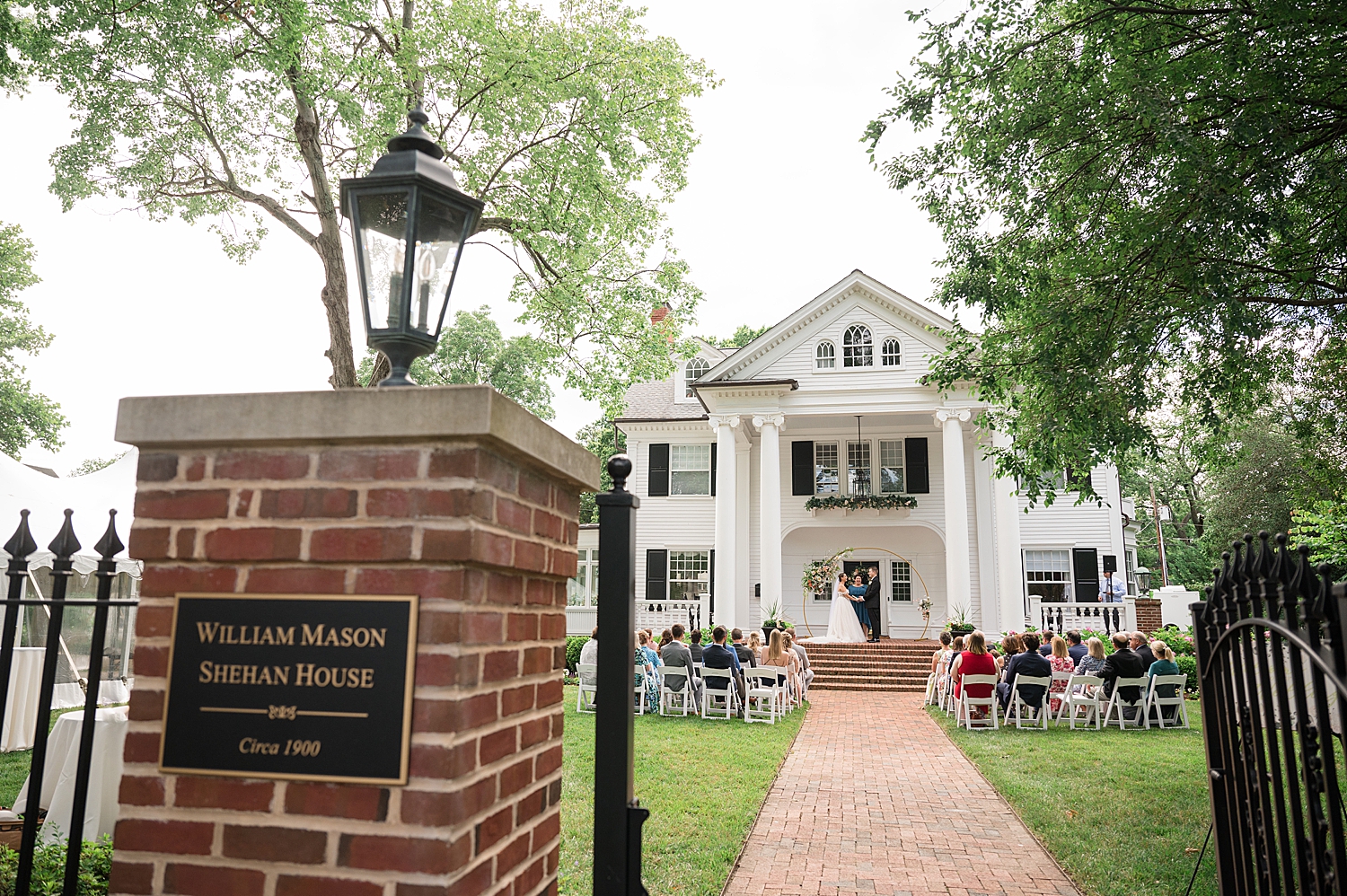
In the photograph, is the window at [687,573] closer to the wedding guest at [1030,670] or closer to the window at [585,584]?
the window at [585,584]

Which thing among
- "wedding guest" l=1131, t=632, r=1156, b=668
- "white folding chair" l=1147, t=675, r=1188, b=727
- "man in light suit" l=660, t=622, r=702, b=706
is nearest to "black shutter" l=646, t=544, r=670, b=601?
"man in light suit" l=660, t=622, r=702, b=706

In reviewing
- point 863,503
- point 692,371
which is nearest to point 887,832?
point 863,503

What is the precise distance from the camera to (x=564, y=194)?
611 inches

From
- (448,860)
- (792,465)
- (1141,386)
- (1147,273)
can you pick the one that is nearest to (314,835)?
(448,860)

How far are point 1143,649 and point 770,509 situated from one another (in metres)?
10.1

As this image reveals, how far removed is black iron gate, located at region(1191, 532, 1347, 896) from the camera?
2.01m

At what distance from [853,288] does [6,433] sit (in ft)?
94.3

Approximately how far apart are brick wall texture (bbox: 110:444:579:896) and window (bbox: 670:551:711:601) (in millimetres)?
23094

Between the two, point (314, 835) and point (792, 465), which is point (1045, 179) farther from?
point (792, 465)

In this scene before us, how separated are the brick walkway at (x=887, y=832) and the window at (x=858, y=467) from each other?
13.4m

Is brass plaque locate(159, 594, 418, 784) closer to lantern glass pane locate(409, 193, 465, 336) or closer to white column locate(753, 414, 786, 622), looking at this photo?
lantern glass pane locate(409, 193, 465, 336)

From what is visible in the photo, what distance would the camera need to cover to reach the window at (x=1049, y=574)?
2325cm

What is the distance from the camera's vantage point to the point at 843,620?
20.1m

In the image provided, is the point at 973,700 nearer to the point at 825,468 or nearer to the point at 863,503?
the point at 863,503
